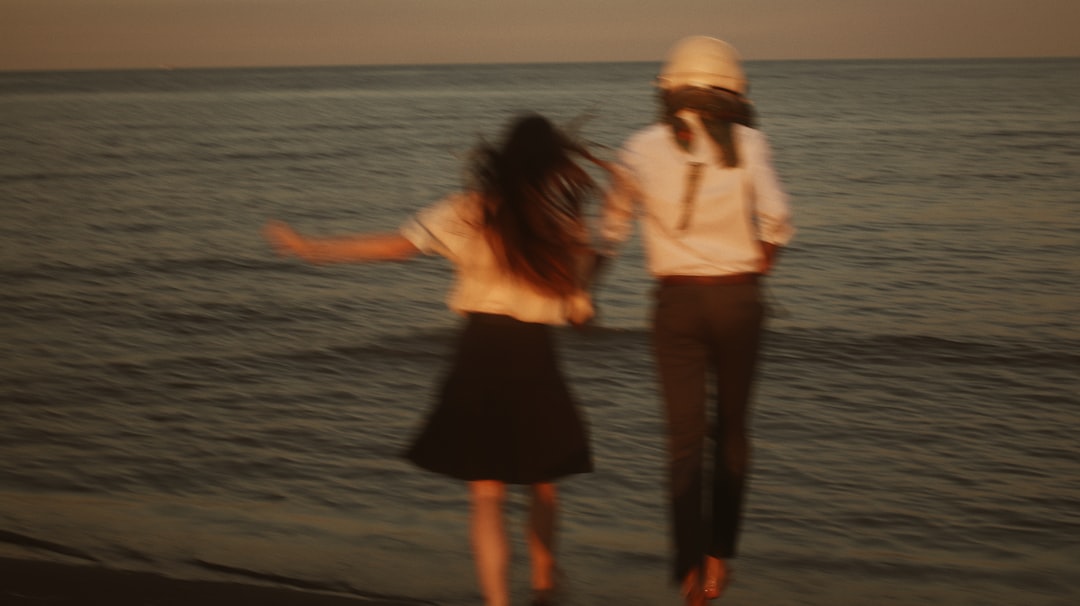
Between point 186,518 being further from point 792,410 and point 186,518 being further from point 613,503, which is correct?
point 792,410

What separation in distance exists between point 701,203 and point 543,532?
1.19 m

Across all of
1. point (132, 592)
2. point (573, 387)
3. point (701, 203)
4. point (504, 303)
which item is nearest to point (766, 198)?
point (701, 203)

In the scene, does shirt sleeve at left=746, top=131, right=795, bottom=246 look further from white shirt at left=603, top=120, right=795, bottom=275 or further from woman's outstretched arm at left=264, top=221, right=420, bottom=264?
woman's outstretched arm at left=264, top=221, right=420, bottom=264

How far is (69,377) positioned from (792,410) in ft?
17.0

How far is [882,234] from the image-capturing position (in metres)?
18.2

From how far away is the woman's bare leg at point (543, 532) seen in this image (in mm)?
4207

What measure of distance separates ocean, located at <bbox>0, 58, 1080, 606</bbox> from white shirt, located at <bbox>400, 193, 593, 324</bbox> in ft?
1.52

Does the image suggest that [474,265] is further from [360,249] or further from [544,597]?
[544,597]

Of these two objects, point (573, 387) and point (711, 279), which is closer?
point (711, 279)

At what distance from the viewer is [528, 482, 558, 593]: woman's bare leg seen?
4207 mm

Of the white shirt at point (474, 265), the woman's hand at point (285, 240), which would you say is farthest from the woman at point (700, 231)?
the woman's hand at point (285, 240)

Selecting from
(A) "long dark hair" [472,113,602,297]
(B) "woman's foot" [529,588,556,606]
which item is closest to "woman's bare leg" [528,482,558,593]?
(B) "woman's foot" [529,588,556,606]

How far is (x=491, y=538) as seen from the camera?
13.1 ft

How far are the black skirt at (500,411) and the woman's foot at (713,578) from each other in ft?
2.66
